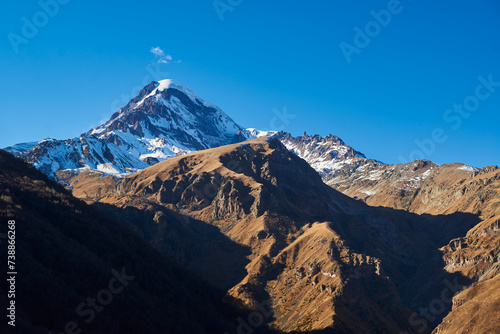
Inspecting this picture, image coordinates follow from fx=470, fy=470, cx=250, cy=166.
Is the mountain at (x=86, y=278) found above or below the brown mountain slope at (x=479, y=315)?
above

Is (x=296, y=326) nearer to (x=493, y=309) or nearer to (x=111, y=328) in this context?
(x=493, y=309)

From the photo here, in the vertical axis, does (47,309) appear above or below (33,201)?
below

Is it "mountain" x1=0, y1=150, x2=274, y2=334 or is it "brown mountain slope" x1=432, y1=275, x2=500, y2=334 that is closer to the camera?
"mountain" x1=0, y1=150, x2=274, y2=334

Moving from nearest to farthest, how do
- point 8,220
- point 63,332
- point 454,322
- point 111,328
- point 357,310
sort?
point 63,332 < point 111,328 < point 8,220 < point 454,322 < point 357,310

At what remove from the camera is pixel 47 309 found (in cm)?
7925

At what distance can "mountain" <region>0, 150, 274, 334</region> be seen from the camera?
81.9 meters

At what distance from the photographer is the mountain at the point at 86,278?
81.9 m

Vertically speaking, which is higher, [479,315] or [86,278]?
[86,278]

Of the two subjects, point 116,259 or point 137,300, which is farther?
point 116,259

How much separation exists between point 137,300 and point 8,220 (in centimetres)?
3333

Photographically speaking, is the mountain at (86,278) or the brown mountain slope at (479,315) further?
the brown mountain slope at (479,315)

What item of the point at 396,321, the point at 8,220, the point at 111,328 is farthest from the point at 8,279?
the point at 396,321

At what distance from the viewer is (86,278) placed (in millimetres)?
101750

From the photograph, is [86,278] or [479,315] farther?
[479,315]
